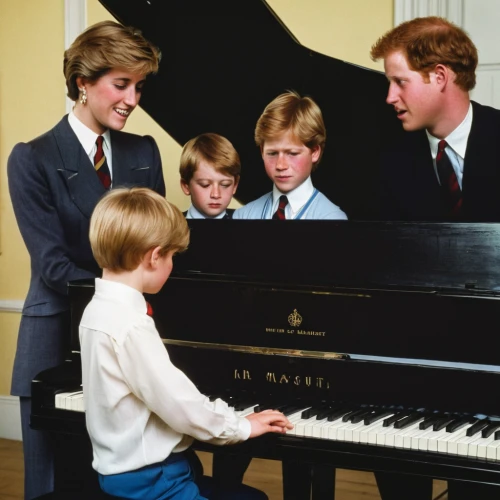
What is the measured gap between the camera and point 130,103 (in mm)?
2686

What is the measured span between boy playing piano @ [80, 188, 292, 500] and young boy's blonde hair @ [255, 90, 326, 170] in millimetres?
726

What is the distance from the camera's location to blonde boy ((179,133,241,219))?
2715mm

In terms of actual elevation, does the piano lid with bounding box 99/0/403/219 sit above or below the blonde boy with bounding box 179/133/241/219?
above

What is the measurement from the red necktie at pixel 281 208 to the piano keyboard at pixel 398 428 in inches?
27.7

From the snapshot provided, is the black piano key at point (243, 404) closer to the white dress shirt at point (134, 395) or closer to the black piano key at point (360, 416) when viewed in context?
the white dress shirt at point (134, 395)

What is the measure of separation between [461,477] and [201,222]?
3.45 feet

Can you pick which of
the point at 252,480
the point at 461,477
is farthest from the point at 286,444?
the point at 252,480

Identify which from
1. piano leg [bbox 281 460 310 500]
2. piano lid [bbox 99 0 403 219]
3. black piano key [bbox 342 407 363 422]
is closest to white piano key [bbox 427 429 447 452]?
black piano key [bbox 342 407 363 422]

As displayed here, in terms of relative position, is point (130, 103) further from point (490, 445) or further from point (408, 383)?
point (490, 445)

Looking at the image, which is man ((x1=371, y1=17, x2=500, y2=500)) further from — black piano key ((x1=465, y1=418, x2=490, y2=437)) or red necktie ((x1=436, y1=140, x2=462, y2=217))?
black piano key ((x1=465, y1=418, x2=490, y2=437))

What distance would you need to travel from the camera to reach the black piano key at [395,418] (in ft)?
6.50

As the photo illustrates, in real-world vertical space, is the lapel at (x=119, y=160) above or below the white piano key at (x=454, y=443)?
above

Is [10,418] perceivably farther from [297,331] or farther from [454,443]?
[454,443]

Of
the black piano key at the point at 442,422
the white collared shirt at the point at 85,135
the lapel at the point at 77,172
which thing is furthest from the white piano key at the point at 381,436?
the white collared shirt at the point at 85,135
